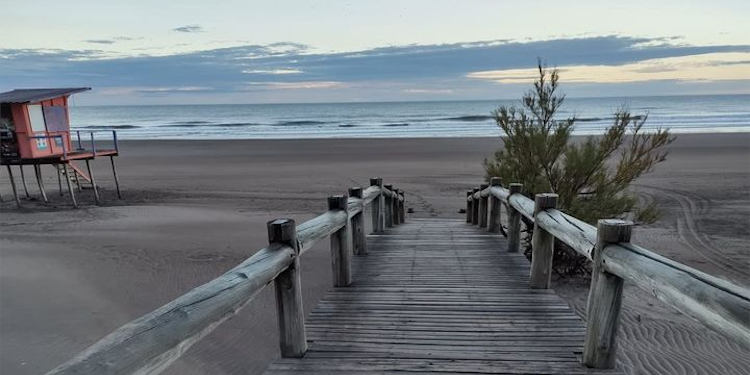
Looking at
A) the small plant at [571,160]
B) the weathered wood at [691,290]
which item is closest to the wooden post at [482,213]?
the small plant at [571,160]

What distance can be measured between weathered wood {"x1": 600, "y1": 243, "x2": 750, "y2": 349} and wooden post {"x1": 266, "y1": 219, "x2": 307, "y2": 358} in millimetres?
1965

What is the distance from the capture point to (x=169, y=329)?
189 cm

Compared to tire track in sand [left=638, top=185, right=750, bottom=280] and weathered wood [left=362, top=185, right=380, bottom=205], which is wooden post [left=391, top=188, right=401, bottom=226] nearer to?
weathered wood [left=362, top=185, right=380, bottom=205]

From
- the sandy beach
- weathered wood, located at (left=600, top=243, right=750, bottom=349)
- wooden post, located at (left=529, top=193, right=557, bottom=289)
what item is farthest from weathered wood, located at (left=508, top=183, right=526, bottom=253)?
weathered wood, located at (left=600, top=243, right=750, bottom=349)

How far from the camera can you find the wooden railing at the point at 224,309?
5.22ft

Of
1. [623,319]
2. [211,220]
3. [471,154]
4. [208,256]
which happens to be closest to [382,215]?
[208,256]

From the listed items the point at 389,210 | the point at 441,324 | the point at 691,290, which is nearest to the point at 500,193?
the point at 389,210

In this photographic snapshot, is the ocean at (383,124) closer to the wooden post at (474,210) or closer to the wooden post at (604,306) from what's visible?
the wooden post at (474,210)

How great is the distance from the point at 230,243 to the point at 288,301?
6.66 metres

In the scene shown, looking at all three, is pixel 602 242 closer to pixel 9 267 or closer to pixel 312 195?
pixel 9 267

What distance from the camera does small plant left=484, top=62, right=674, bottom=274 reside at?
7168mm

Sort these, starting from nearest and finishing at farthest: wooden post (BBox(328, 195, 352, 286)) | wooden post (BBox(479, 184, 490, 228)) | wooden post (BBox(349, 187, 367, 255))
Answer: wooden post (BBox(328, 195, 352, 286)) → wooden post (BBox(349, 187, 367, 255)) → wooden post (BBox(479, 184, 490, 228))

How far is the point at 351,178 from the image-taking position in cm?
1797

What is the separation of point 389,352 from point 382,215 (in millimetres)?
5227
